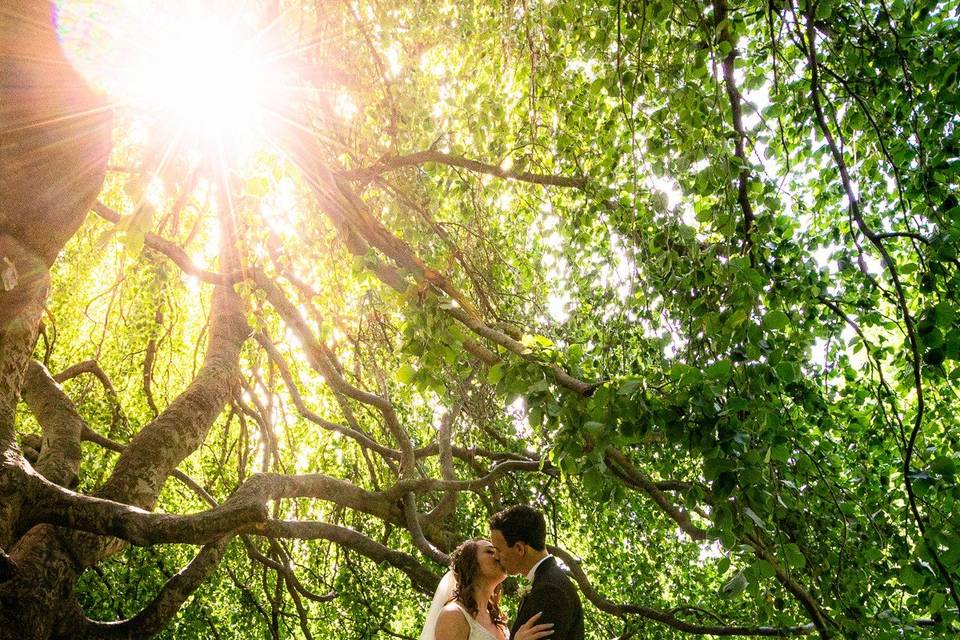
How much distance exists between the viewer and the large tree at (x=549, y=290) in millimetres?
1701

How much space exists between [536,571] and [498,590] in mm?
1121

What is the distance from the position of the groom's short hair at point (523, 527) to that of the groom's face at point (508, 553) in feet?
0.06

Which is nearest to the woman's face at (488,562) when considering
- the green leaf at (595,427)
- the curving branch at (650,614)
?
the curving branch at (650,614)

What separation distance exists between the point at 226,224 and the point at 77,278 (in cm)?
254

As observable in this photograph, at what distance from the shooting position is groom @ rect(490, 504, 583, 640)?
271cm

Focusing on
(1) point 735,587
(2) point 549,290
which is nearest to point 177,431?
(1) point 735,587

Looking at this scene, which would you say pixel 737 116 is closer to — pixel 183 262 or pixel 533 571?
pixel 533 571

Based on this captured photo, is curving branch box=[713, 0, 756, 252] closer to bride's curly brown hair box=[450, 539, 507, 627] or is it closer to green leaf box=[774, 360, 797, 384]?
green leaf box=[774, 360, 797, 384]

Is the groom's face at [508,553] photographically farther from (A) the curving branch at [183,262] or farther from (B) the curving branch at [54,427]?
(A) the curving branch at [183,262]

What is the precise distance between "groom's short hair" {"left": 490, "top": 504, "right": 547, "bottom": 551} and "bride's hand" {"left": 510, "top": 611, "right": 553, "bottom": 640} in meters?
0.34

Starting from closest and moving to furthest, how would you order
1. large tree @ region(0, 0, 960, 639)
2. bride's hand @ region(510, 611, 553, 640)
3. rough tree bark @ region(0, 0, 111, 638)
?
large tree @ region(0, 0, 960, 639) < rough tree bark @ region(0, 0, 111, 638) < bride's hand @ region(510, 611, 553, 640)

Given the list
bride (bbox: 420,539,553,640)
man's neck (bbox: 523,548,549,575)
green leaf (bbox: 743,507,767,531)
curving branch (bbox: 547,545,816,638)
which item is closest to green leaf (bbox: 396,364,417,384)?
green leaf (bbox: 743,507,767,531)

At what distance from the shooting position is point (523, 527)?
2943 mm

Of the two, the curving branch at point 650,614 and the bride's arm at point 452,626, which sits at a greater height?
the curving branch at point 650,614
